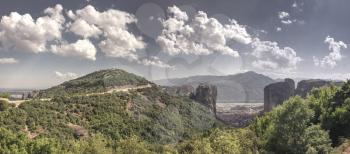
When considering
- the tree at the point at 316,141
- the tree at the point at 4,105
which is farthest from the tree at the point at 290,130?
the tree at the point at 4,105

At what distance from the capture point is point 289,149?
7975cm

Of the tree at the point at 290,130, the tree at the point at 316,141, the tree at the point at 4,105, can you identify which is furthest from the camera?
the tree at the point at 4,105

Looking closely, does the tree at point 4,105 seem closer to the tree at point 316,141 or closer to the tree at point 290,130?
the tree at point 290,130

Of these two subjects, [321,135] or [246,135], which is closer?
[321,135]

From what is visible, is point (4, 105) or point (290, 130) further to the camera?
point (4, 105)

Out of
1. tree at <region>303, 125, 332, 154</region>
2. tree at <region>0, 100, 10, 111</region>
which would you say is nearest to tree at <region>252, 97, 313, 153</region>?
tree at <region>303, 125, 332, 154</region>

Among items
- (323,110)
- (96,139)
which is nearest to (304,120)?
(323,110)

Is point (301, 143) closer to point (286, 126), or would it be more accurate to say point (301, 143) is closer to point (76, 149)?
point (286, 126)

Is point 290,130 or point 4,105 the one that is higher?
point 4,105

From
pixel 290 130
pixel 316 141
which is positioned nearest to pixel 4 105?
pixel 290 130

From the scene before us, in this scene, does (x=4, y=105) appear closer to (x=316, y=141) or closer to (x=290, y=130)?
(x=290, y=130)

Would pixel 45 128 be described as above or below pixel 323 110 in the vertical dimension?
below

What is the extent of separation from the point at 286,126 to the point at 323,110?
28960 millimetres

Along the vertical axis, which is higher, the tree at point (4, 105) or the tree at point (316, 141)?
the tree at point (4, 105)
